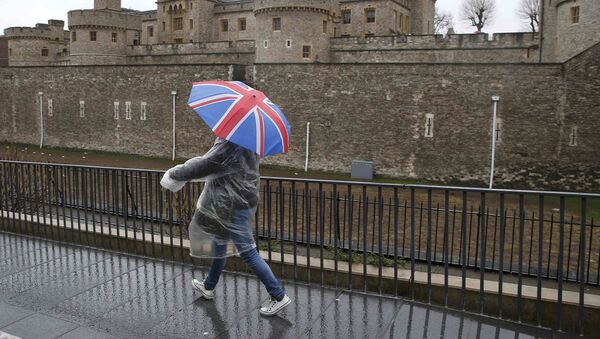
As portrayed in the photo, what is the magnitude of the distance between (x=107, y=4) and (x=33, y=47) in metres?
7.72

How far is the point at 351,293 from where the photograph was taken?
189 inches

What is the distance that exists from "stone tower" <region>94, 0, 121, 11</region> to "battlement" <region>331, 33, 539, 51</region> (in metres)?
24.2

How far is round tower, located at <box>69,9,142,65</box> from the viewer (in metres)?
37.8

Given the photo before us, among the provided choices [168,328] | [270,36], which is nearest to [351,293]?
[168,328]

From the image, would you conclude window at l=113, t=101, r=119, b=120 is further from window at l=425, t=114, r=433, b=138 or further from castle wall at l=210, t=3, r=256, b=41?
window at l=425, t=114, r=433, b=138

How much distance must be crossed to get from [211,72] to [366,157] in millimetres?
9045

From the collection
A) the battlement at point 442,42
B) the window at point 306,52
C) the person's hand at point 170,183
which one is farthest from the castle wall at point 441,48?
the person's hand at point 170,183

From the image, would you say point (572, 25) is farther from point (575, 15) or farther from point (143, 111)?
point (143, 111)

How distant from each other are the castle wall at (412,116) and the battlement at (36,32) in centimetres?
2221

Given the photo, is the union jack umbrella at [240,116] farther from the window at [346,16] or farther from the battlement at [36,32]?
the battlement at [36,32]

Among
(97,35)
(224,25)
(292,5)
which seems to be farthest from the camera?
(224,25)

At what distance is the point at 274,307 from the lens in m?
4.29

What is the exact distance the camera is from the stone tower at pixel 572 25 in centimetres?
2070

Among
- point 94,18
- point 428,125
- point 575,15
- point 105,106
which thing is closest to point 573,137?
point 428,125
